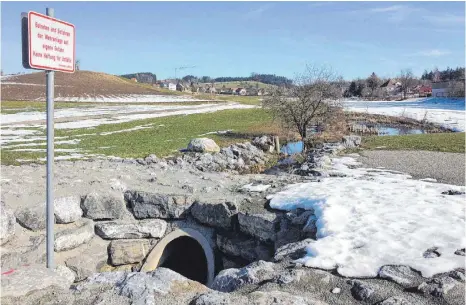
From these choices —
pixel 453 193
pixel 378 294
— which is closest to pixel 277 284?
pixel 378 294

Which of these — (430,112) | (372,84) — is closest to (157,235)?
(430,112)

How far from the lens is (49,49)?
3924 mm

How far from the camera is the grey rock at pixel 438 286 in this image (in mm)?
4268

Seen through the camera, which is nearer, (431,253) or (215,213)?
(431,253)

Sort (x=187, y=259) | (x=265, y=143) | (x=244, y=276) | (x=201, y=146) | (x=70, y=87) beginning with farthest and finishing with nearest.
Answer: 1. (x=70, y=87)
2. (x=265, y=143)
3. (x=201, y=146)
4. (x=187, y=259)
5. (x=244, y=276)

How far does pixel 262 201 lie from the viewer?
852cm

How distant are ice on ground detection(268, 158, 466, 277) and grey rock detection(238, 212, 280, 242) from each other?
1.65 feet

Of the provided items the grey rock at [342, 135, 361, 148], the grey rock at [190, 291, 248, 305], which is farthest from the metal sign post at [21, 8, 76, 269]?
the grey rock at [342, 135, 361, 148]

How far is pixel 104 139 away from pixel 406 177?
1363 centimetres

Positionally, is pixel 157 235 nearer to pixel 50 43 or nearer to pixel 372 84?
pixel 50 43

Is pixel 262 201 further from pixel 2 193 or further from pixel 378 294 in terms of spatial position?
pixel 2 193

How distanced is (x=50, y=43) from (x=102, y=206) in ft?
15.5

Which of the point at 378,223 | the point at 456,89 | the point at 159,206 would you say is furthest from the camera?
the point at 456,89

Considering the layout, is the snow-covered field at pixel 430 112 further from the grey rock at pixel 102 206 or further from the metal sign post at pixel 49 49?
the metal sign post at pixel 49 49
